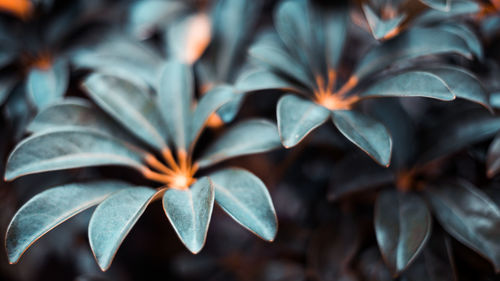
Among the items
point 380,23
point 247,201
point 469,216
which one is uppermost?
point 380,23

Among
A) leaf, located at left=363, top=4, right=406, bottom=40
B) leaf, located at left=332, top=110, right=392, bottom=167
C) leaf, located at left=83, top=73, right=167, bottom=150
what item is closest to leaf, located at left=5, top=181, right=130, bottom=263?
leaf, located at left=83, top=73, right=167, bottom=150

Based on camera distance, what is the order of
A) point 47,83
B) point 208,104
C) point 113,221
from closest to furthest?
1. point 113,221
2. point 208,104
3. point 47,83

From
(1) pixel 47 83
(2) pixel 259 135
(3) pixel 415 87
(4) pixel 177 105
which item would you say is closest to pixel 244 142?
(2) pixel 259 135

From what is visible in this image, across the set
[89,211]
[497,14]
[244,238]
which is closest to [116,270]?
[89,211]

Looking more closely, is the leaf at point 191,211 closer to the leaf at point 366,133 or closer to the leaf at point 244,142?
the leaf at point 244,142

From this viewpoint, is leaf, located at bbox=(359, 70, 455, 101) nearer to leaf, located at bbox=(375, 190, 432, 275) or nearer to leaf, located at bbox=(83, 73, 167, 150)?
leaf, located at bbox=(375, 190, 432, 275)

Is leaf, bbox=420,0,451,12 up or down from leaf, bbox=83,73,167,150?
up

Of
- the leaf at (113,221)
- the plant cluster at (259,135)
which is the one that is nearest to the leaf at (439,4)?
the plant cluster at (259,135)

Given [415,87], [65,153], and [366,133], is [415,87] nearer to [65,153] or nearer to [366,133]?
[366,133]
